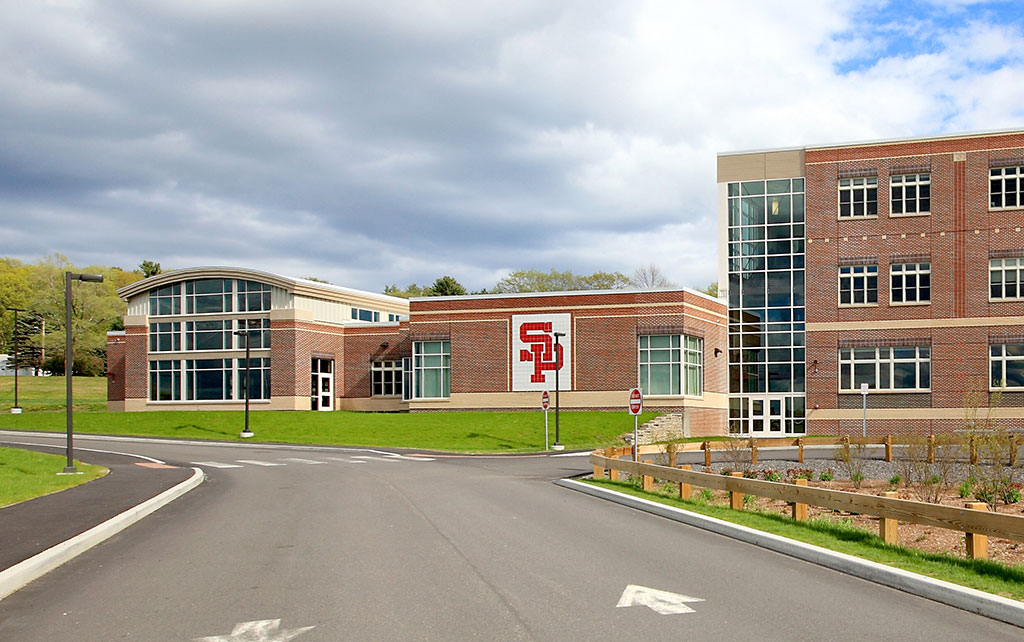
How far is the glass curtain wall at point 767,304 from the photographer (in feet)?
172

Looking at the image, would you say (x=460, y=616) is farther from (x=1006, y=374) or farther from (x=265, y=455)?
(x=1006, y=374)

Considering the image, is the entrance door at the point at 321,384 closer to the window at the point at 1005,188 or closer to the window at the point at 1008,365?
the window at the point at 1008,365

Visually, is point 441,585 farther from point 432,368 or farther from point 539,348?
point 432,368

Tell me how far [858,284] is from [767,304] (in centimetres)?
522

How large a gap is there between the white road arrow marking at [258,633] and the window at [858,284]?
153ft

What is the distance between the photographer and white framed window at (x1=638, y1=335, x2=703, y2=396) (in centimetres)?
5069

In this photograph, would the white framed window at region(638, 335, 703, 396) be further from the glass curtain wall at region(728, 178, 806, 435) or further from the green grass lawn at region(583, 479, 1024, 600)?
the green grass lawn at region(583, 479, 1024, 600)

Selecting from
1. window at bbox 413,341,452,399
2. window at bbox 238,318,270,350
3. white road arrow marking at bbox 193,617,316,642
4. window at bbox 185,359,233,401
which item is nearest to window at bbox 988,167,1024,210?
window at bbox 413,341,452,399

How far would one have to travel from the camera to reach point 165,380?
209 feet

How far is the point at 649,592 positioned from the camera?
9250 mm

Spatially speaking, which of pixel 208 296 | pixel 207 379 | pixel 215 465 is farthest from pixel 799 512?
pixel 208 296

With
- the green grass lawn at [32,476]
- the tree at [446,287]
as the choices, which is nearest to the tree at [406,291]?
the tree at [446,287]

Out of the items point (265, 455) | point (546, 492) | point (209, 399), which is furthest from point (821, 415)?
point (209, 399)

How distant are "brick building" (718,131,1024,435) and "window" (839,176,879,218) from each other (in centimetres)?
7
